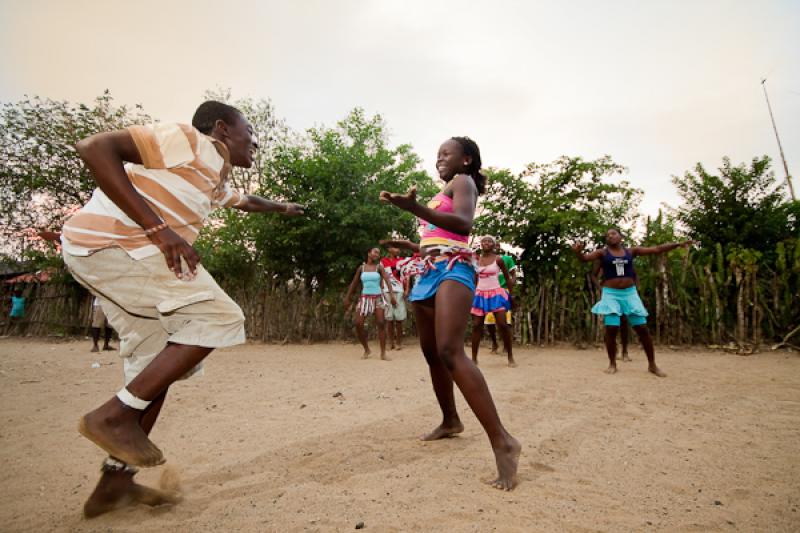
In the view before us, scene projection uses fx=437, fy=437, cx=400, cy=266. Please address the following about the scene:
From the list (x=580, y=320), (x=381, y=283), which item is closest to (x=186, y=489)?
(x=381, y=283)

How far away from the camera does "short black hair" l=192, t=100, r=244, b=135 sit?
6.64ft

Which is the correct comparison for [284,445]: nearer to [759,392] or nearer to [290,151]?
[759,392]

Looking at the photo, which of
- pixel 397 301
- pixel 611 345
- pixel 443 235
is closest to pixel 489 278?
pixel 611 345

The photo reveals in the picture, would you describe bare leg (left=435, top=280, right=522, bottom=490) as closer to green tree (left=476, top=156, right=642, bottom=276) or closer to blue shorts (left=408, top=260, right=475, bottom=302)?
blue shorts (left=408, top=260, right=475, bottom=302)

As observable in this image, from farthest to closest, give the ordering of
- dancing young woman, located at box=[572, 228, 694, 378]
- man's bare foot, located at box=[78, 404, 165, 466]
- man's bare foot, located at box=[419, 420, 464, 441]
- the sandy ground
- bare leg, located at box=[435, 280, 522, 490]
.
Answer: dancing young woman, located at box=[572, 228, 694, 378], man's bare foot, located at box=[419, 420, 464, 441], bare leg, located at box=[435, 280, 522, 490], the sandy ground, man's bare foot, located at box=[78, 404, 165, 466]

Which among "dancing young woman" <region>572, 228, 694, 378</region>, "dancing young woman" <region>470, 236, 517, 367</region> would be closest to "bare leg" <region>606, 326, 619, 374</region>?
"dancing young woman" <region>572, 228, 694, 378</region>

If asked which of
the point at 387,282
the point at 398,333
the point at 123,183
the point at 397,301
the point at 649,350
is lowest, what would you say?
the point at 649,350

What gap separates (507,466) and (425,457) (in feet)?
1.95

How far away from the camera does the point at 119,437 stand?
1.61 meters

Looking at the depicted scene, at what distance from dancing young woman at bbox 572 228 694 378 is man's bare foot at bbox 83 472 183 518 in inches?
194

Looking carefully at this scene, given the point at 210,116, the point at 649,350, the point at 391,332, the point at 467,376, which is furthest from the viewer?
the point at 391,332

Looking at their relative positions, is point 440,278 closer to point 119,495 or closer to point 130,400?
point 130,400

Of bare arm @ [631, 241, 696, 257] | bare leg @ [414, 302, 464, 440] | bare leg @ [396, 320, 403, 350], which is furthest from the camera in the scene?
bare leg @ [396, 320, 403, 350]

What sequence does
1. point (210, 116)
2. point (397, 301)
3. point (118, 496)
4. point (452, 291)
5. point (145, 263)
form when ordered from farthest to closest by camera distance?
point (397, 301), point (452, 291), point (210, 116), point (118, 496), point (145, 263)
